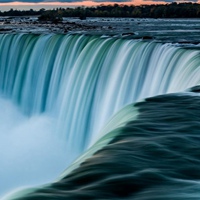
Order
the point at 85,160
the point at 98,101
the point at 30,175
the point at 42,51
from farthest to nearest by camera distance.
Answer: the point at 42,51
the point at 98,101
the point at 30,175
the point at 85,160

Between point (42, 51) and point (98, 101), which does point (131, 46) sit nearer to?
point (98, 101)

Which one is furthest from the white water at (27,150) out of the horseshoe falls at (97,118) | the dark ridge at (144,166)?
the dark ridge at (144,166)

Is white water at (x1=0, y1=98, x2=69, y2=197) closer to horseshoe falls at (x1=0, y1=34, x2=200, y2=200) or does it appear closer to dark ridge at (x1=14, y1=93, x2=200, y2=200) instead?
horseshoe falls at (x1=0, y1=34, x2=200, y2=200)

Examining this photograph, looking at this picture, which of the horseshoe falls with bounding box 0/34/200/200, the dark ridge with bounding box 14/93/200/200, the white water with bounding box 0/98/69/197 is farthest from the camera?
the white water with bounding box 0/98/69/197

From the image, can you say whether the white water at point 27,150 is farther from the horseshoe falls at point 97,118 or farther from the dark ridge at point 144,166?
the dark ridge at point 144,166

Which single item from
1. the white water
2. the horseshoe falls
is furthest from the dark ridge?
the white water

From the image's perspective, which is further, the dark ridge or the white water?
the white water

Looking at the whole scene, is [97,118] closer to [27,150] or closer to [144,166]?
[27,150]

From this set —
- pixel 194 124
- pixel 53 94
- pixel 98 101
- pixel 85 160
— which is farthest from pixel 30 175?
pixel 85 160

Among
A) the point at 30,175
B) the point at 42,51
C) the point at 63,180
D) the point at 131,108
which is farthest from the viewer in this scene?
Answer: the point at 42,51
